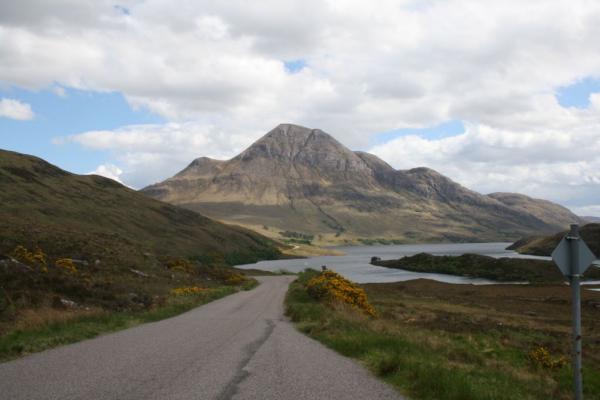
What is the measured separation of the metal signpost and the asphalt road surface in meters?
3.31

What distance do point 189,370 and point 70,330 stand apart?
849 centimetres

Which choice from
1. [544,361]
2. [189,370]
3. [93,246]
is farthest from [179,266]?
[189,370]

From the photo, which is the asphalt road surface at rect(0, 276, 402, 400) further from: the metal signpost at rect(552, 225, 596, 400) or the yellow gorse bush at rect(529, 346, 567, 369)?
the yellow gorse bush at rect(529, 346, 567, 369)

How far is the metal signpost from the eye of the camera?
952cm

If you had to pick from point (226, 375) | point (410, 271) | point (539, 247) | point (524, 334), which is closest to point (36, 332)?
point (226, 375)

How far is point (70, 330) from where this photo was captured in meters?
19.4

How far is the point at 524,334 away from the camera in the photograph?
30.6 m

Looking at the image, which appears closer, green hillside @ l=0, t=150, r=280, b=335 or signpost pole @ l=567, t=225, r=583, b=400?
signpost pole @ l=567, t=225, r=583, b=400

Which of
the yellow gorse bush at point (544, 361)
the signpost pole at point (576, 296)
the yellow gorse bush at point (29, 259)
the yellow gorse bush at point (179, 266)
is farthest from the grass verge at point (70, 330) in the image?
the yellow gorse bush at point (179, 266)

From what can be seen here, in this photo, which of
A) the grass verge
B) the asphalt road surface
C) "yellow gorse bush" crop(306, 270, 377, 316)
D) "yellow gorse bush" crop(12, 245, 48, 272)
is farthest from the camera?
"yellow gorse bush" crop(306, 270, 377, 316)

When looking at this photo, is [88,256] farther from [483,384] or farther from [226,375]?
[483,384]

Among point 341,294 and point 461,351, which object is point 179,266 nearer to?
point 341,294

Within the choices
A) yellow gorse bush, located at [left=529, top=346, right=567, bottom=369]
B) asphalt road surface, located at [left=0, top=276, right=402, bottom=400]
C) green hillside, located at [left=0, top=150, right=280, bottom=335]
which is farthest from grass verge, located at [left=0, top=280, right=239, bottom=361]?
yellow gorse bush, located at [left=529, top=346, right=567, bottom=369]

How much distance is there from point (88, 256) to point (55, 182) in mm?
102041
